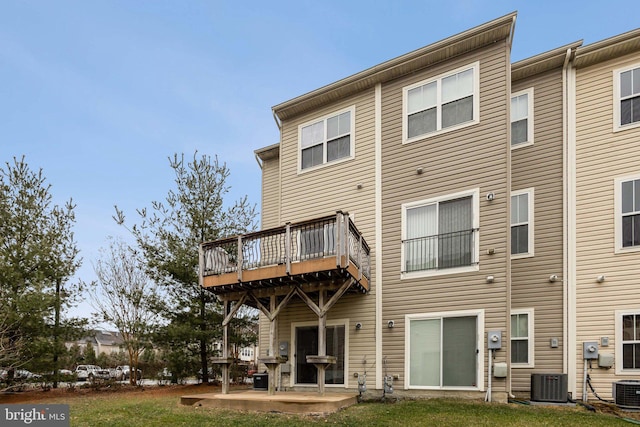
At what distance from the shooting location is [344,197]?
11.8 meters

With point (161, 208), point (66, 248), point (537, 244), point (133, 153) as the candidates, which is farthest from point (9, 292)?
point (537, 244)

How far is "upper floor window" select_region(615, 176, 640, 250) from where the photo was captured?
9297 millimetres

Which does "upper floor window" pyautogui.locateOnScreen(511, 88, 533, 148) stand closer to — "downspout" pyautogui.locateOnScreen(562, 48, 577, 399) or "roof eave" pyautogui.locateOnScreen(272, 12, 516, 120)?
"downspout" pyautogui.locateOnScreen(562, 48, 577, 399)

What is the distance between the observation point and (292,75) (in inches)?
766

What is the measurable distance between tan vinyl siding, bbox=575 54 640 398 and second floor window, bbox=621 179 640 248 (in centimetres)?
20

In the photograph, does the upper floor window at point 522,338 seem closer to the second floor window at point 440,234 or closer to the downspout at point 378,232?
the second floor window at point 440,234

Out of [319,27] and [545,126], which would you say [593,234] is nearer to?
[545,126]

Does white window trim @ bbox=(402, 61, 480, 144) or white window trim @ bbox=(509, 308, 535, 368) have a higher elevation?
white window trim @ bbox=(402, 61, 480, 144)

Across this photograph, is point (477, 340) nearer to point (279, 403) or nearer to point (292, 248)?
point (279, 403)

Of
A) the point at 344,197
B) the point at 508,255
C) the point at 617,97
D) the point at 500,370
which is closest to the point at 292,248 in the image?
the point at 344,197

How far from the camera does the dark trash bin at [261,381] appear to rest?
1159cm

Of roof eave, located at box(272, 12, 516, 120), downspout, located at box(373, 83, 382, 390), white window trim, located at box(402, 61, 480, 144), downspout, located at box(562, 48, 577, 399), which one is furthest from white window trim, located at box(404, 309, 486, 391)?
roof eave, located at box(272, 12, 516, 120)

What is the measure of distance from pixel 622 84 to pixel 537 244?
3.78 metres

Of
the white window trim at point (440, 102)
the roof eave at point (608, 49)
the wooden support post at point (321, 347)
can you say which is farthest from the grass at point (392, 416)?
the roof eave at point (608, 49)
